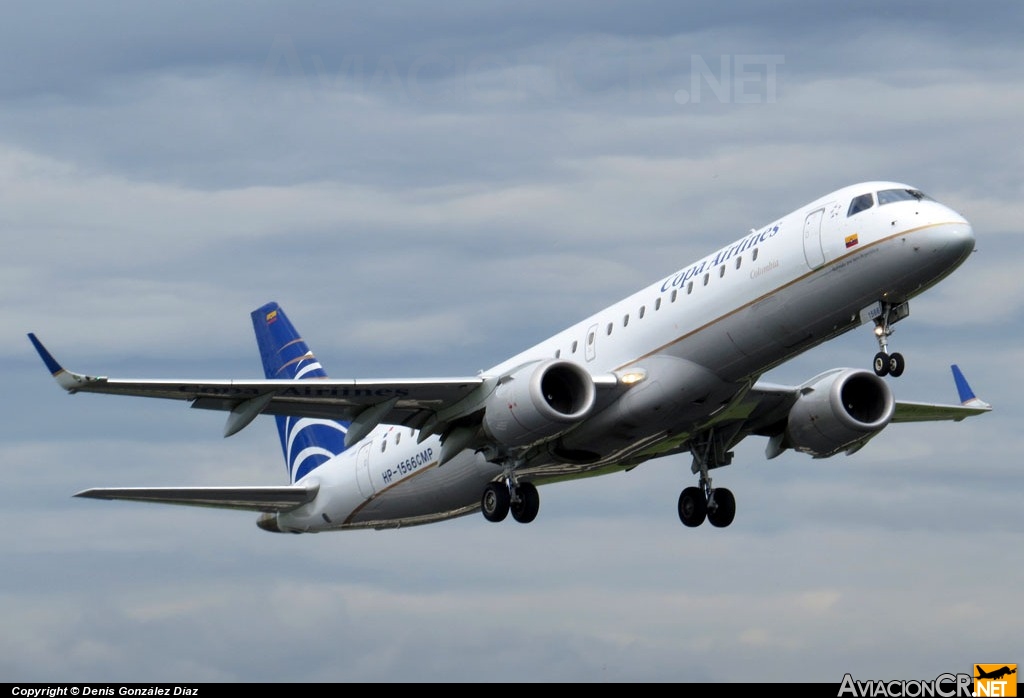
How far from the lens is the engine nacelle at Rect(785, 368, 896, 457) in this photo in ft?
137

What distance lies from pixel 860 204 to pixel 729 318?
11.3ft

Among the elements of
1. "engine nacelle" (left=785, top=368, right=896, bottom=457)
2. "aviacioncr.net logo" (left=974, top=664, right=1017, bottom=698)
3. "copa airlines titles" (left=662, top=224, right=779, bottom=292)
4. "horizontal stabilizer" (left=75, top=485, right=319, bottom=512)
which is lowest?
"aviacioncr.net logo" (left=974, top=664, right=1017, bottom=698)

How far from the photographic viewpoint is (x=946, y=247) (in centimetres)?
3412

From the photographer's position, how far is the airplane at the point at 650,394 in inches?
1383

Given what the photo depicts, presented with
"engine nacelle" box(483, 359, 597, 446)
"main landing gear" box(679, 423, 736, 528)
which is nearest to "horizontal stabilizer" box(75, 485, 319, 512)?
"engine nacelle" box(483, 359, 597, 446)

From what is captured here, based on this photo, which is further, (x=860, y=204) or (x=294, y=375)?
(x=294, y=375)

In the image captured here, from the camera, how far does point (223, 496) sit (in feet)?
147

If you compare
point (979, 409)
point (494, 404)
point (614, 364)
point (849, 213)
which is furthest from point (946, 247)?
point (979, 409)

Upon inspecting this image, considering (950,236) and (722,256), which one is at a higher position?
(722,256)

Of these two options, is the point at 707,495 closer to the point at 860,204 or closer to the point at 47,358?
the point at 860,204

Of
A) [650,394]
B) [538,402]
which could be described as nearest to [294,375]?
[538,402]

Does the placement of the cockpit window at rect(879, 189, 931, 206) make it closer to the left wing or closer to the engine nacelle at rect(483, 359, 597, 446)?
the engine nacelle at rect(483, 359, 597, 446)

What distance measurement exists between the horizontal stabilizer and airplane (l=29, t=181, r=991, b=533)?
0.19ft

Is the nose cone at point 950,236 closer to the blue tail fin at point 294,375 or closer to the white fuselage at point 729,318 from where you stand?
the white fuselage at point 729,318
